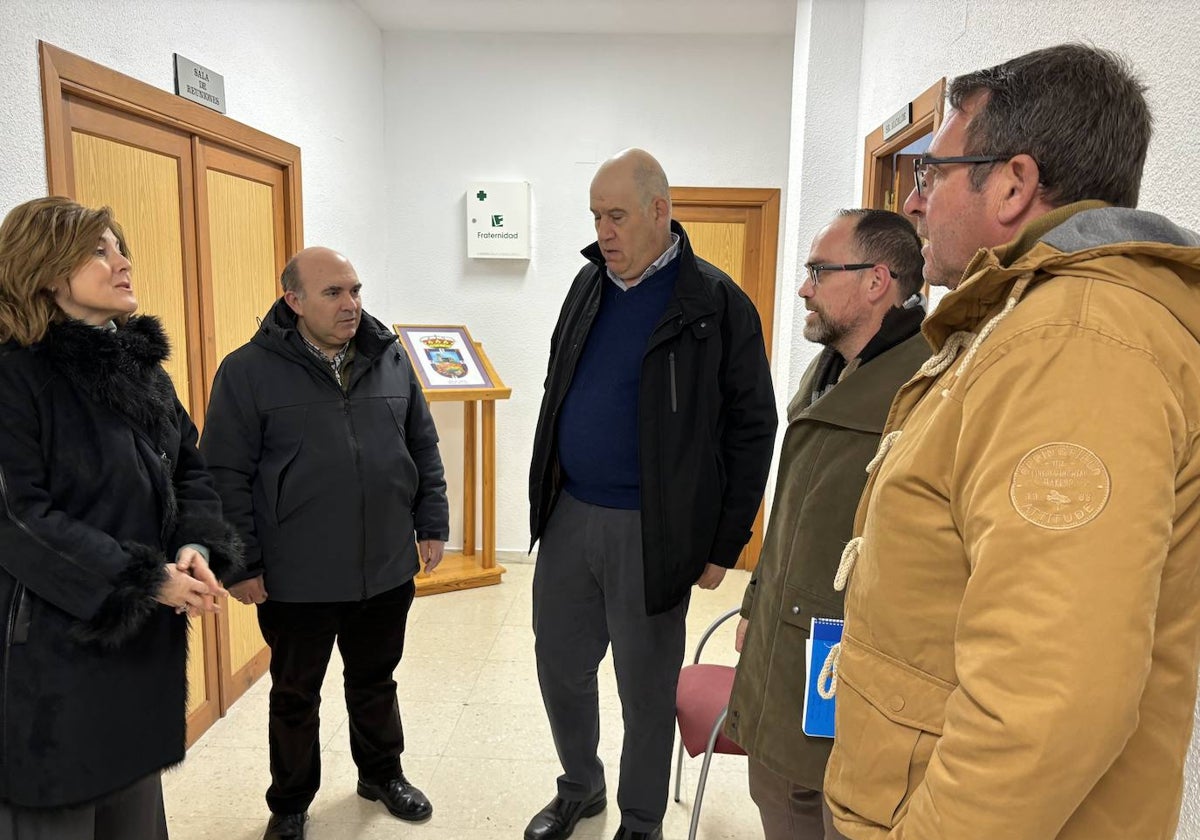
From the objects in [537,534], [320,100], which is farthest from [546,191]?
[537,534]

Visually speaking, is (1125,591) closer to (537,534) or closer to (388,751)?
(537,534)

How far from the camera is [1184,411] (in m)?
0.66

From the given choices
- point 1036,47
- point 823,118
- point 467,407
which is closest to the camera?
point 1036,47

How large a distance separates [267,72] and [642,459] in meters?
2.28

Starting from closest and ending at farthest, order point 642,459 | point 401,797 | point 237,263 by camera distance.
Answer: point 642,459, point 401,797, point 237,263

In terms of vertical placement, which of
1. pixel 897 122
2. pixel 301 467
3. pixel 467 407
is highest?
pixel 897 122

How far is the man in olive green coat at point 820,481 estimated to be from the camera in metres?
1.30

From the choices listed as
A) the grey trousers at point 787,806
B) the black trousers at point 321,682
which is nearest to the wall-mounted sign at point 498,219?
the black trousers at point 321,682

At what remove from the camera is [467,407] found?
13.5 ft

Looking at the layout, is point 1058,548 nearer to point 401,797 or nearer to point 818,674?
point 818,674

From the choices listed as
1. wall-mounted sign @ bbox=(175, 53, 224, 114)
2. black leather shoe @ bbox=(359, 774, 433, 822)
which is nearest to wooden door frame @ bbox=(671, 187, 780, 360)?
wall-mounted sign @ bbox=(175, 53, 224, 114)

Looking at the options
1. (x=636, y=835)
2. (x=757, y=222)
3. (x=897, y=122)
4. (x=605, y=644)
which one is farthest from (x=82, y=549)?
(x=757, y=222)

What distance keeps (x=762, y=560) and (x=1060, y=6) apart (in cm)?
128

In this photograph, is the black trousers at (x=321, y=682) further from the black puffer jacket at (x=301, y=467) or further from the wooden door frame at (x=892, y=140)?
the wooden door frame at (x=892, y=140)
